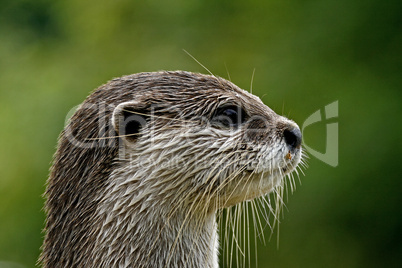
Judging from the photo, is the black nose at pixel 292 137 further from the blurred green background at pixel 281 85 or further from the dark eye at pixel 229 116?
the blurred green background at pixel 281 85

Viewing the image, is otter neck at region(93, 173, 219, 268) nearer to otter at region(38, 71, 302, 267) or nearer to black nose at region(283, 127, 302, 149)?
otter at region(38, 71, 302, 267)

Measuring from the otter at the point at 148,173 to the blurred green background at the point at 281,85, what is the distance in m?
3.15

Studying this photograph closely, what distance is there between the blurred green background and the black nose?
3.09m

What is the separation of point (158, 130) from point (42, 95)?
4320 millimetres

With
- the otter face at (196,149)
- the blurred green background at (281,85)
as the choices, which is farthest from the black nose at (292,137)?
the blurred green background at (281,85)

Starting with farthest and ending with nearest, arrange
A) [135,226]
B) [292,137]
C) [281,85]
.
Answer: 1. [281,85]
2. [292,137]
3. [135,226]

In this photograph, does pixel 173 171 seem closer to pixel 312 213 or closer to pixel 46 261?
pixel 46 261

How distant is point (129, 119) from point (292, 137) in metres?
0.63

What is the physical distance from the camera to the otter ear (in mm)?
2947

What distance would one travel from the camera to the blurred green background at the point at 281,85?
20.8ft

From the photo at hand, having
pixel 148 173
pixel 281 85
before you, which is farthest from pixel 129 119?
pixel 281 85

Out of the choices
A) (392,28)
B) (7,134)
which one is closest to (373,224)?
(392,28)

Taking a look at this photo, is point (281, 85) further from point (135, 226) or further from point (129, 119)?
point (135, 226)

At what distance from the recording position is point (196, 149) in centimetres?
300
